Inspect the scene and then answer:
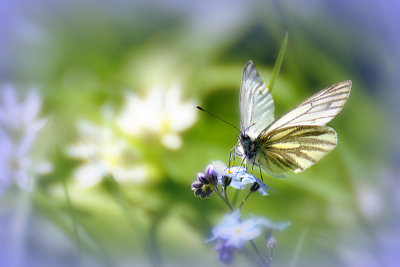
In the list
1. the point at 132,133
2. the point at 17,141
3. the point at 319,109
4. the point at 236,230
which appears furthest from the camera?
the point at 132,133

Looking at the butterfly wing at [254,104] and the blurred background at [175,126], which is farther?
the blurred background at [175,126]

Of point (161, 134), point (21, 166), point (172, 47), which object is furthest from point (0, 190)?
point (172, 47)

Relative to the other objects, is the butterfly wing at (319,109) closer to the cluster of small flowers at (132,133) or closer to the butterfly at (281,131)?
the butterfly at (281,131)

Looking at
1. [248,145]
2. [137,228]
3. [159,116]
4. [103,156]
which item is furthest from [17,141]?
[248,145]

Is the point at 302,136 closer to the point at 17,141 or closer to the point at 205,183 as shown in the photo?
the point at 205,183

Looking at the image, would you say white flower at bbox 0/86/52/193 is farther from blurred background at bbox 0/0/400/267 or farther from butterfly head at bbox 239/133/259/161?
butterfly head at bbox 239/133/259/161

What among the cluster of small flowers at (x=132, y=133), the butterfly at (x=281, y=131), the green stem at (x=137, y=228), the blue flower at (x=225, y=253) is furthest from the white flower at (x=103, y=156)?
the blue flower at (x=225, y=253)

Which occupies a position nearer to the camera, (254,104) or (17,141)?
(254,104)

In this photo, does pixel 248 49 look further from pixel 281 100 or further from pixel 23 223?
pixel 23 223
